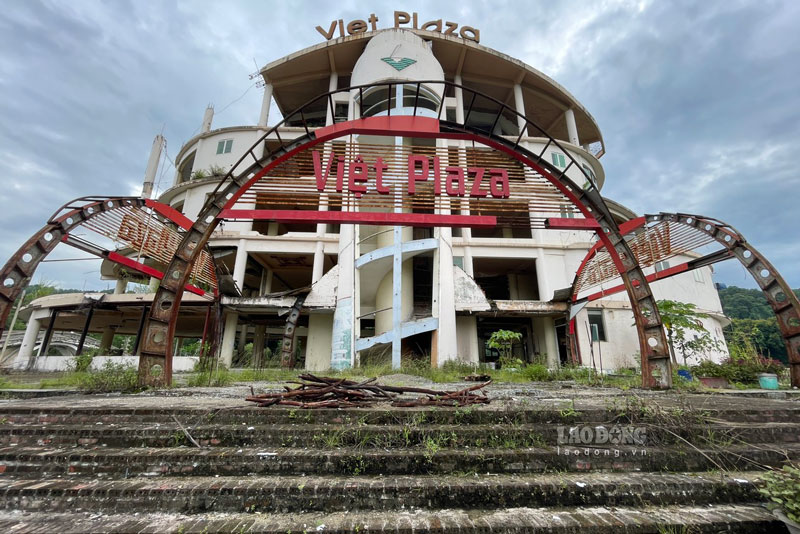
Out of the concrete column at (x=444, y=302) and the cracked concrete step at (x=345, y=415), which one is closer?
the cracked concrete step at (x=345, y=415)

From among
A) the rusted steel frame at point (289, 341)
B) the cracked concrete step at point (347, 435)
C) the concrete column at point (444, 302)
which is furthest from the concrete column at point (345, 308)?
the cracked concrete step at point (347, 435)

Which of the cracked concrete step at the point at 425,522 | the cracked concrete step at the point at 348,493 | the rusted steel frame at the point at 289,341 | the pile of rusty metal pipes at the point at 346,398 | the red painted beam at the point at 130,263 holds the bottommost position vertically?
the cracked concrete step at the point at 425,522

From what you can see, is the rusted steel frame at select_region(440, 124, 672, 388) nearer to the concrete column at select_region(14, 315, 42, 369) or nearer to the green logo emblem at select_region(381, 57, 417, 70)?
the green logo emblem at select_region(381, 57, 417, 70)

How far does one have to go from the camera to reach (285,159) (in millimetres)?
6688

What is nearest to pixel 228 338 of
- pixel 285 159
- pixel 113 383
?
pixel 113 383

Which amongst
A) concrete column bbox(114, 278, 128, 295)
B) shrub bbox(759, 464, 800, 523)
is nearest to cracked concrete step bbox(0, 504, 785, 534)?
shrub bbox(759, 464, 800, 523)

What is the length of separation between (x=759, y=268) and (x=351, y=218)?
9680mm

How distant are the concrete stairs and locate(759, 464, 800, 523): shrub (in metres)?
0.13

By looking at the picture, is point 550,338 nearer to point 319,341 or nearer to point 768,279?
point 768,279

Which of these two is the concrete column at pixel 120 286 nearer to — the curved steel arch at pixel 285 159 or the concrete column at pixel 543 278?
the curved steel arch at pixel 285 159

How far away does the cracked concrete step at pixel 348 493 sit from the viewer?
2289 millimetres

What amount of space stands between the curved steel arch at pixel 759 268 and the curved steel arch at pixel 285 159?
1.76m

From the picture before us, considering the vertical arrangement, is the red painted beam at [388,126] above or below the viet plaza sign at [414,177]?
above

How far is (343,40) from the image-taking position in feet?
66.4
